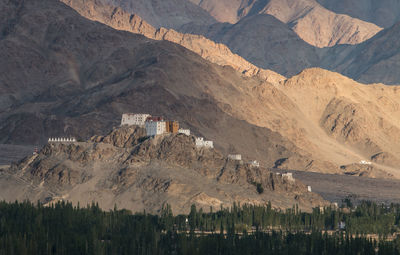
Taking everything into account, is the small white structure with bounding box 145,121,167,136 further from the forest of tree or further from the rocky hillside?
the forest of tree

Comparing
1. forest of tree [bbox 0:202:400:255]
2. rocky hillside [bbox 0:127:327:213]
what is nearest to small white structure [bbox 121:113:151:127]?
rocky hillside [bbox 0:127:327:213]

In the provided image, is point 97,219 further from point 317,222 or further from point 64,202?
point 317,222

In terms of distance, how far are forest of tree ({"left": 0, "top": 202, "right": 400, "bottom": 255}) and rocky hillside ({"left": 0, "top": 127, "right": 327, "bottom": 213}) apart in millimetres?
7906

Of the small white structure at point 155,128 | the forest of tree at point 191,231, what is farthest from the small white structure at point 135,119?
the forest of tree at point 191,231

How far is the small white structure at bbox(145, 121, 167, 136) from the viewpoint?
18788cm

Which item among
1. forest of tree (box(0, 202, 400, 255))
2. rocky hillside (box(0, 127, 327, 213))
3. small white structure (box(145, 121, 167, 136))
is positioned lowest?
forest of tree (box(0, 202, 400, 255))

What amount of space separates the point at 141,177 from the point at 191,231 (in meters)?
34.9

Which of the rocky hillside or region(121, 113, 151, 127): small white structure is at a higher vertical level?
region(121, 113, 151, 127): small white structure

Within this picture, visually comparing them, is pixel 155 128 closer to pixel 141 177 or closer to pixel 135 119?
pixel 135 119

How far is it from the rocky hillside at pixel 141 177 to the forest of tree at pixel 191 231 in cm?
791

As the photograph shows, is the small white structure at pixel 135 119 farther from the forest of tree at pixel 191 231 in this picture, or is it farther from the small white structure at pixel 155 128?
the forest of tree at pixel 191 231

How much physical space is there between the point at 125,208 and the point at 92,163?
55.8 feet

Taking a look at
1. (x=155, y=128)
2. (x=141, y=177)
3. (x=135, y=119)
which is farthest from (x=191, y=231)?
(x=135, y=119)

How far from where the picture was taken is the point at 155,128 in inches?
7392
